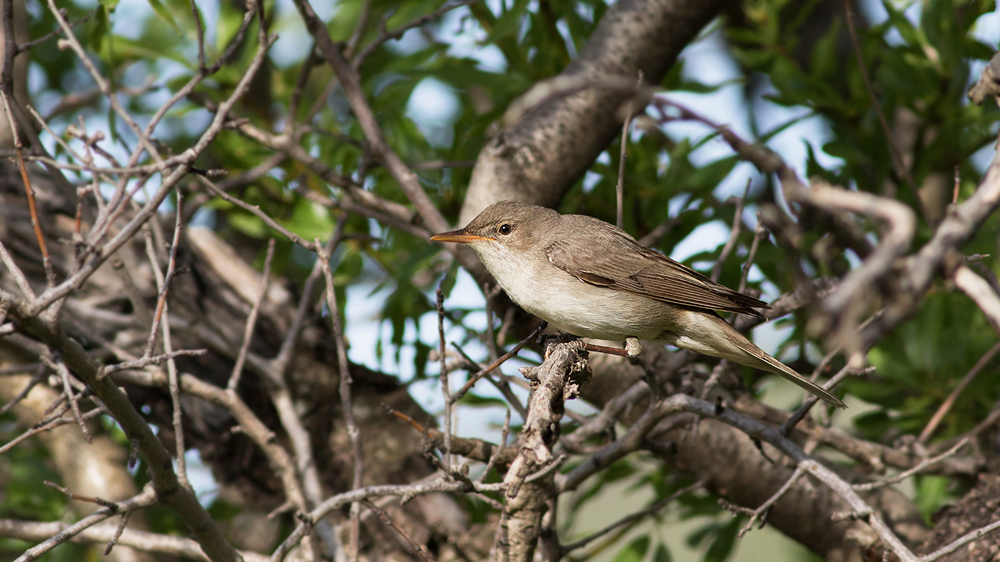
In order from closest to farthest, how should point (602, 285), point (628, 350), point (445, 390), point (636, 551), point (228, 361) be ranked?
point (445, 390), point (628, 350), point (602, 285), point (636, 551), point (228, 361)

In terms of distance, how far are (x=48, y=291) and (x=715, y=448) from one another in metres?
3.03

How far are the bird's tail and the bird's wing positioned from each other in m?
0.11

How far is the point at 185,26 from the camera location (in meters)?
5.37

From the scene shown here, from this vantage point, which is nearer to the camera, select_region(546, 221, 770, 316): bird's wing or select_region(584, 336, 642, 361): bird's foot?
select_region(584, 336, 642, 361): bird's foot

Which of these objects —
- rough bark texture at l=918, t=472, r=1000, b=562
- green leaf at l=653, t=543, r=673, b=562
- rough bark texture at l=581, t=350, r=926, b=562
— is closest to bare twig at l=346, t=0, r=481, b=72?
rough bark texture at l=581, t=350, r=926, b=562

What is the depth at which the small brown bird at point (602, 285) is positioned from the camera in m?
3.04


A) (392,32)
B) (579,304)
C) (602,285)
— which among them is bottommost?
(579,304)

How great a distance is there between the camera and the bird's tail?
9.85ft

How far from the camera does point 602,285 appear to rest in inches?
126

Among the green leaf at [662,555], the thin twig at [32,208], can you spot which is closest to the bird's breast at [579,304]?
the green leaf at [662,555]

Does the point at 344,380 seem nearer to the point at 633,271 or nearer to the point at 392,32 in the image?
the point at 633,271

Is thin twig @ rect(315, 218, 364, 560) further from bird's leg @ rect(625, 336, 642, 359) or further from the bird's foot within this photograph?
bird's leg @ rect(625, 336, 642, 359)

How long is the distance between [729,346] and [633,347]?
418 millimetres

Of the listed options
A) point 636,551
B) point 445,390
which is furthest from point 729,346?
point 636,551
